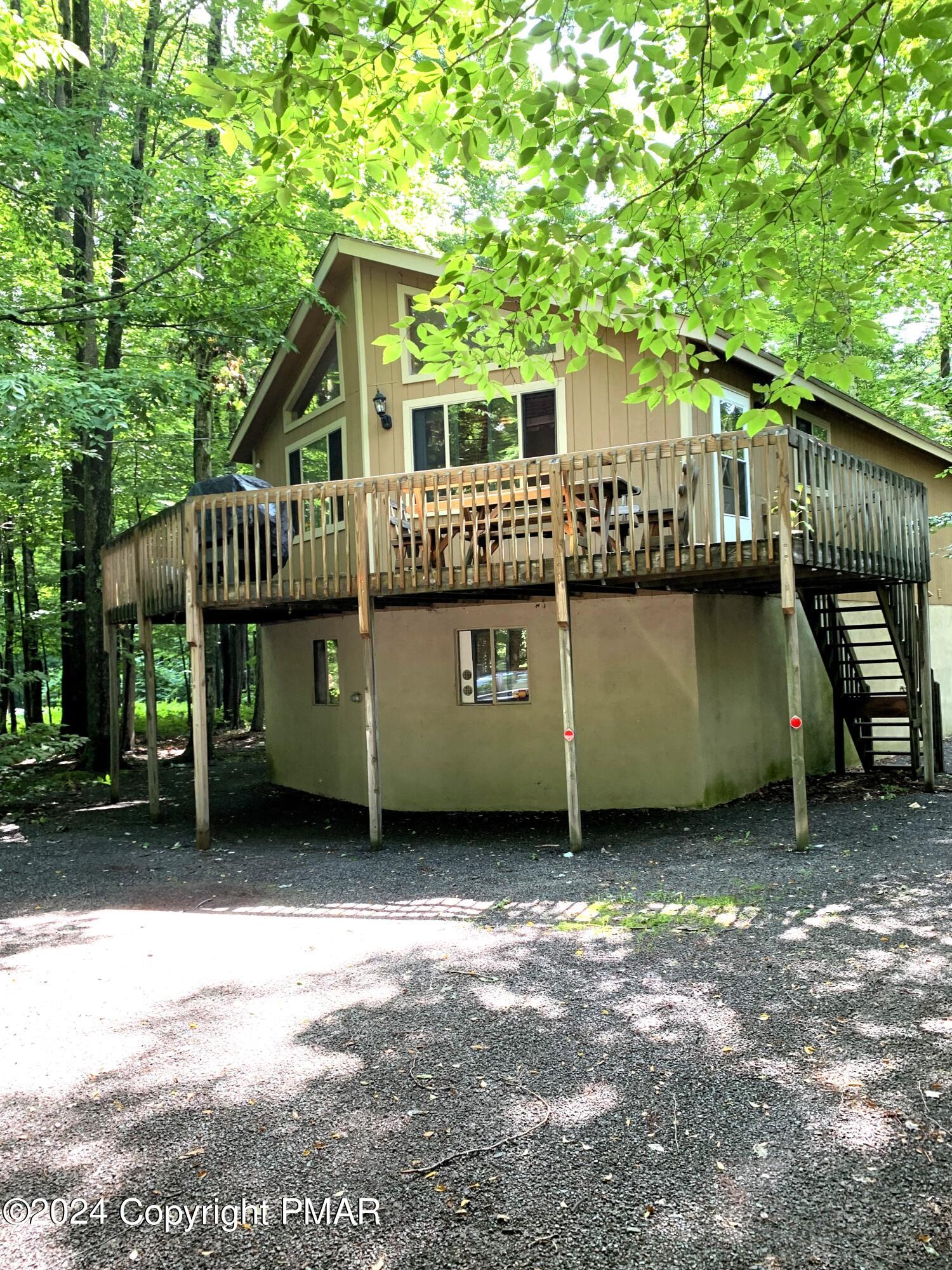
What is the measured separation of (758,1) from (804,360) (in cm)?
237

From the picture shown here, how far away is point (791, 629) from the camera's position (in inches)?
326

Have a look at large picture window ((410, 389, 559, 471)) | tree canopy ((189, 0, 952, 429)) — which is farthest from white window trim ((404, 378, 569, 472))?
tree canopy ((189, 0, 952, 429))

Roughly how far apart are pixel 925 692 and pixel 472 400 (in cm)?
716

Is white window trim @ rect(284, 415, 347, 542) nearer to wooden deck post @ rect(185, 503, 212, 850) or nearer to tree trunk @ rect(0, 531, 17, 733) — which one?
wooden deck post @ rect(185, 503, 212, 850)

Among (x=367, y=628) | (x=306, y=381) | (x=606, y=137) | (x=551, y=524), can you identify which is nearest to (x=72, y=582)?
(x=306, y=381)

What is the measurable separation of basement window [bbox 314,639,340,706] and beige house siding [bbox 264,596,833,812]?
58 centimetres

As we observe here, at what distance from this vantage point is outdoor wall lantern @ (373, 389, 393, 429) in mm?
12523

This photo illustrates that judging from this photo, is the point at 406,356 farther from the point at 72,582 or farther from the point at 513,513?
the point at 72,582

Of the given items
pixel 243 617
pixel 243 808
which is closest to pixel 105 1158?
pixel 243 808

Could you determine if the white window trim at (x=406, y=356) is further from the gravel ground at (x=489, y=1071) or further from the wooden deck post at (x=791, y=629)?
the gravel ground at (x=489, y=1071)

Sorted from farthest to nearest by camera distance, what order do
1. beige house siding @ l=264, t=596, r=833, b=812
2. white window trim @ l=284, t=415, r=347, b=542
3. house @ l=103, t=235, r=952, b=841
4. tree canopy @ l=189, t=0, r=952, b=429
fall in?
white window trim @ l=284, t=415, r=347, b=542
beige house siding @ l=264, t=596, r=833, b=812
house @ l=103, t=235, r=952, b=841
tree canopy @ l=189, t=0, r=952, b=429

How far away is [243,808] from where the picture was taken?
520 inches

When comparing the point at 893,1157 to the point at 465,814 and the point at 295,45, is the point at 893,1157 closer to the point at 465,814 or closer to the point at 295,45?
the point at 295,45

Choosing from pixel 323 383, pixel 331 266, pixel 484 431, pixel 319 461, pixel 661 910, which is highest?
pixel 331 266
